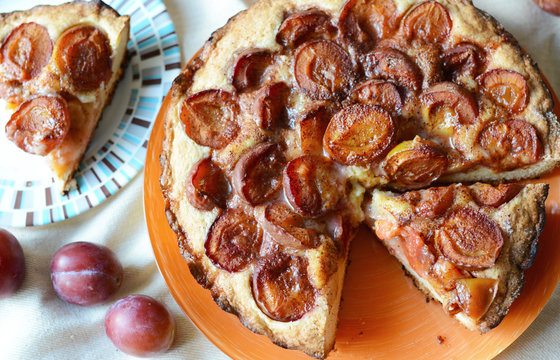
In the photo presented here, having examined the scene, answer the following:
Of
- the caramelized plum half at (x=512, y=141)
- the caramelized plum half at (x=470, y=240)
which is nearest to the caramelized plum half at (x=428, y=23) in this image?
the caramelized plum half at (x=512, y=141)

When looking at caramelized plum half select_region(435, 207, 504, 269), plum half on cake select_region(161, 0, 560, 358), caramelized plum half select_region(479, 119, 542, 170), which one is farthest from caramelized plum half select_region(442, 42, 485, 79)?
caramelized plum half select_region(435, 207, 504, 269)

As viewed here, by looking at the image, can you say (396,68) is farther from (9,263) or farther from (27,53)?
(9,263)

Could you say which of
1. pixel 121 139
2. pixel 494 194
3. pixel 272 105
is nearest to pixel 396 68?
pixel 272 105

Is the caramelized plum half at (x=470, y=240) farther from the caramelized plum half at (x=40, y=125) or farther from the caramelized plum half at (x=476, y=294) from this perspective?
the caramelized plum half at (x=40, y=125)

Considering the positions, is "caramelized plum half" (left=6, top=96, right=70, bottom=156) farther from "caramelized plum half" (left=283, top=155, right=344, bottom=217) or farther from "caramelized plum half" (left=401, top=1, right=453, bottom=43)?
"caramelized plum half" (left=401, top=1, right=453, bottom=43)

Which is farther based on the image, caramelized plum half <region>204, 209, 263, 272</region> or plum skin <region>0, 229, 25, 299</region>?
plum skin <region>0, 229, 25, 299</region>

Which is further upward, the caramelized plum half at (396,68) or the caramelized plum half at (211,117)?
the caramelized plum half at (396,68)
